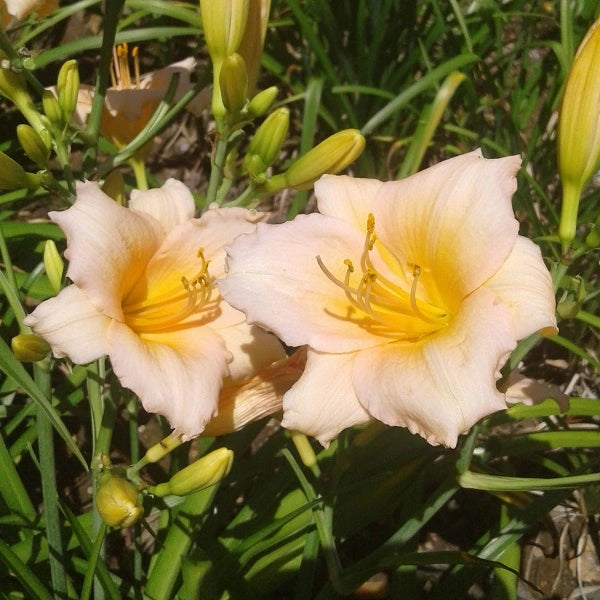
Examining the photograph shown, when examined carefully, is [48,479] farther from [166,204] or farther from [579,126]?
[579,126]

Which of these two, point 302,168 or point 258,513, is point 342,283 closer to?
point 302,168

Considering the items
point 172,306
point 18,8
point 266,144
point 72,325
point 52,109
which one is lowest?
point 172,306

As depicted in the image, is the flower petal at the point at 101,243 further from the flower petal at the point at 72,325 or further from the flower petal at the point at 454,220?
the flower petal at the point at 454,220

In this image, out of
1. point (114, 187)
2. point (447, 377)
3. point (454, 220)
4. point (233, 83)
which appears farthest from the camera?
point (114, 187)

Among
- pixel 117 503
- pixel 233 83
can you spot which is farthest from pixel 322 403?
pixel 233 83

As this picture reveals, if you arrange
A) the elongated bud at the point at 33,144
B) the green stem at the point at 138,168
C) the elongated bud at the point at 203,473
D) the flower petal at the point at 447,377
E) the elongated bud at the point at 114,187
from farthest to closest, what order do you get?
the green stem at the point at 138,168, the elongated bud at the point at 114,187, the elongated bud at the point at 33,144, the elongated bud at the point at 203,473, the flower petal at the point at 447,377

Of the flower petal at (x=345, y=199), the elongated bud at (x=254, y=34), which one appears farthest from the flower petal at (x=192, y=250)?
the elongated bud at (x=254, y=34)

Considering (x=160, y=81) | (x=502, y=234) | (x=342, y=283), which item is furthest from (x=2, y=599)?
(x=160, y=81)
